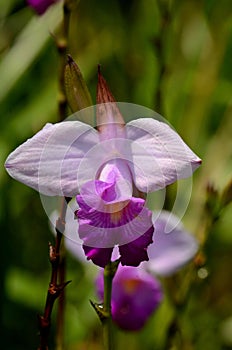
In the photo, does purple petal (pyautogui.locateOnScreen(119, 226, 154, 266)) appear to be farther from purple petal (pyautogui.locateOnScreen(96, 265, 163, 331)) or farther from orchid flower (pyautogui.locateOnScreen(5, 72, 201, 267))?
purple petal (pyautogui.locateOnScreen(96, 265, 163, 331))

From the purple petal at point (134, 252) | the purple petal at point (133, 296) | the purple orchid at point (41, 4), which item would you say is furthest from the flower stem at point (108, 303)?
the purple orchid at point (41, 4)

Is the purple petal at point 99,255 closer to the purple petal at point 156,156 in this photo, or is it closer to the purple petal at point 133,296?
the purple petal at point 156,156

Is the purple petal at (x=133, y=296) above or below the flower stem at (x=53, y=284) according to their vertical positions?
below

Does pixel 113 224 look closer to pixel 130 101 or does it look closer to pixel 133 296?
pixel 133 296

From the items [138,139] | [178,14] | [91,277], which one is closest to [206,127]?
[178,14]

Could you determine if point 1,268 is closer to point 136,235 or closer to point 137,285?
point 137,285

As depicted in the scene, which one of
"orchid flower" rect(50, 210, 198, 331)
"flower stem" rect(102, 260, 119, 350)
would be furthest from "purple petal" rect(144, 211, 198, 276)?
"flower stem" rect(102, 260, 119, 350)
